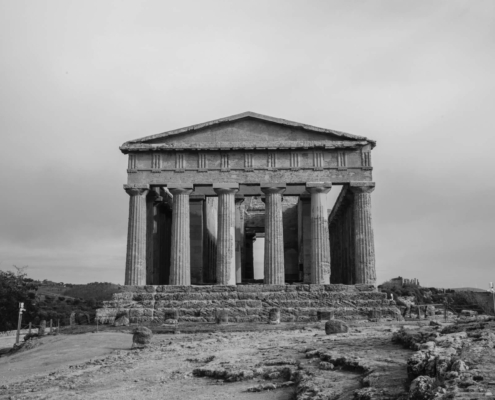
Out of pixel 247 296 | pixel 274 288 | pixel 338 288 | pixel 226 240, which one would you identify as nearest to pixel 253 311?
pixel 247 296

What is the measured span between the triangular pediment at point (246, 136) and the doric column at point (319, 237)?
100 inches

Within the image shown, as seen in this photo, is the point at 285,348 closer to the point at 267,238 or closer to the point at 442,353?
the point at 442,353

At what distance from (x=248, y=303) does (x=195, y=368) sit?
647 inches

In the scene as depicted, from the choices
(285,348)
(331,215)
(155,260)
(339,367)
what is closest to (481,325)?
(339,367)

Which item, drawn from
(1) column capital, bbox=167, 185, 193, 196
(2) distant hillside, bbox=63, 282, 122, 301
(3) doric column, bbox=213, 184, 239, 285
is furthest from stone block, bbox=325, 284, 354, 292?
(2) distant hillside, bbox=63, 282, 122, 301

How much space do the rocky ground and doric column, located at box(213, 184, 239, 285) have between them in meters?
14.3

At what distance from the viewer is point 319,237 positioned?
33.7 metres

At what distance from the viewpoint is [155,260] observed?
3838 cm

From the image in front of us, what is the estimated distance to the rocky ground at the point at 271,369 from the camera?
8047mm

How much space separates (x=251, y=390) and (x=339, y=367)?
5.66 ft

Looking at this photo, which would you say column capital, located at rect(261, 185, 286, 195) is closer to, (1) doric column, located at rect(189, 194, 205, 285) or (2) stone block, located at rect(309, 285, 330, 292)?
(2) stone block, located at rect(309, 285, 330, 292)

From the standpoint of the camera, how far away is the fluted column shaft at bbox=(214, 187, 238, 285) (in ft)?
109

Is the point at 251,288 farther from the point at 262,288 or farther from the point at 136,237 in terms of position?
the point at 136,237

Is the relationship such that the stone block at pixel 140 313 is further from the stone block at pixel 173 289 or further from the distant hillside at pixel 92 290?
the distant hillside at pixel 92 290
